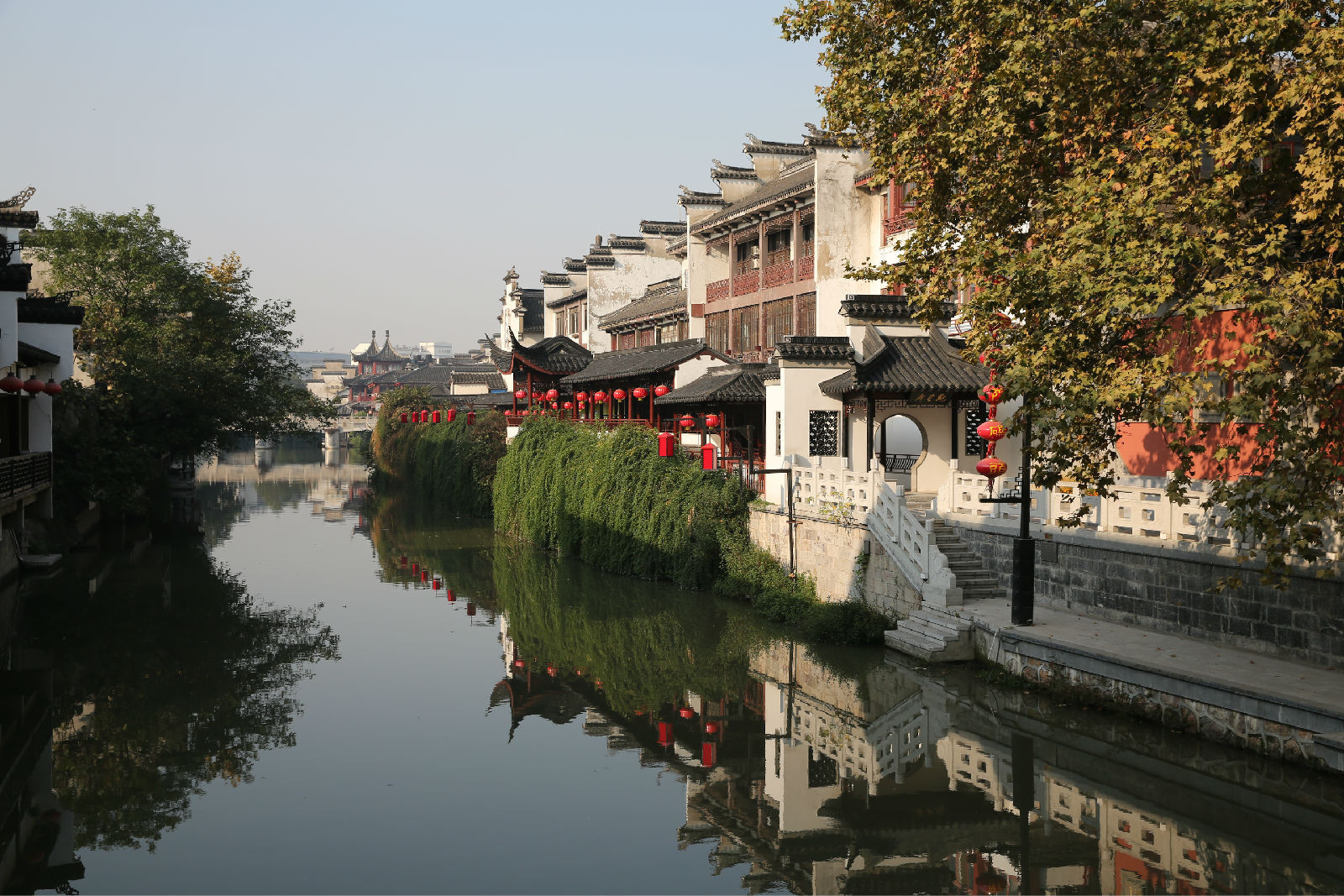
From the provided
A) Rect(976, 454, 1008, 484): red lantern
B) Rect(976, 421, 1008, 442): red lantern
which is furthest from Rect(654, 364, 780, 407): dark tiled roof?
Rect(976, 421, 1008, 442): red lantern

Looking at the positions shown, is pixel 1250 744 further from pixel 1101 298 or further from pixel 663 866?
pixel 663 866

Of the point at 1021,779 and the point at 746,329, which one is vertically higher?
the point at 746,329

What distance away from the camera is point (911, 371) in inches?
821

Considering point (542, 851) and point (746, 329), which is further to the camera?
point (746, 329)

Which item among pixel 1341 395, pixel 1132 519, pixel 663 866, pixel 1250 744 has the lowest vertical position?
pixel 663 866

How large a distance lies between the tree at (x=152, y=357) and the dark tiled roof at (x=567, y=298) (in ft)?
37.9

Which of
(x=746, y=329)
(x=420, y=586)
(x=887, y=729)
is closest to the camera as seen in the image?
(x=887, y=729)

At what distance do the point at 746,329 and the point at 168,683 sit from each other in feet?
64.7

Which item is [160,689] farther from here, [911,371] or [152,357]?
[152,357]

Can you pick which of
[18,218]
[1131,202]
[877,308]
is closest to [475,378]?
[18,218]

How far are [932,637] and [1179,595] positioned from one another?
3.30 metres

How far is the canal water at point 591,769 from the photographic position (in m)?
9.37

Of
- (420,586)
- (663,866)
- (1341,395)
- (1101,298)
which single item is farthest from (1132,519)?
(420,586)

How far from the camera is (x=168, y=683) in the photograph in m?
15.6
